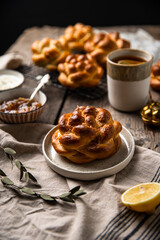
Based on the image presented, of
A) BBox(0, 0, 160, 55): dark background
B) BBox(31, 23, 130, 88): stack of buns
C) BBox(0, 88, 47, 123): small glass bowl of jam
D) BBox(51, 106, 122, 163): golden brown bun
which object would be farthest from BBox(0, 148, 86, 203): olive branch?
BBox(0, 0, 160, 55): dark background

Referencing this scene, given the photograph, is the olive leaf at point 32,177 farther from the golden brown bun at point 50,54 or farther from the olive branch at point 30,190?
the golden brown bun at point 50,54

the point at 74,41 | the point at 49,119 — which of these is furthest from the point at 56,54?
the point at 49,119

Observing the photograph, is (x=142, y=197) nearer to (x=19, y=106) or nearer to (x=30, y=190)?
(x=30, y=190)

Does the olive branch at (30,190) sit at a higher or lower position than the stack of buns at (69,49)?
lower

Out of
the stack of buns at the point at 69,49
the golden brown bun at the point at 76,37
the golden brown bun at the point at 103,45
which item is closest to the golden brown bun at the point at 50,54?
the stack of buns at the point at 69,49

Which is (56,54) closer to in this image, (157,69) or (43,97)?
(43,97)
